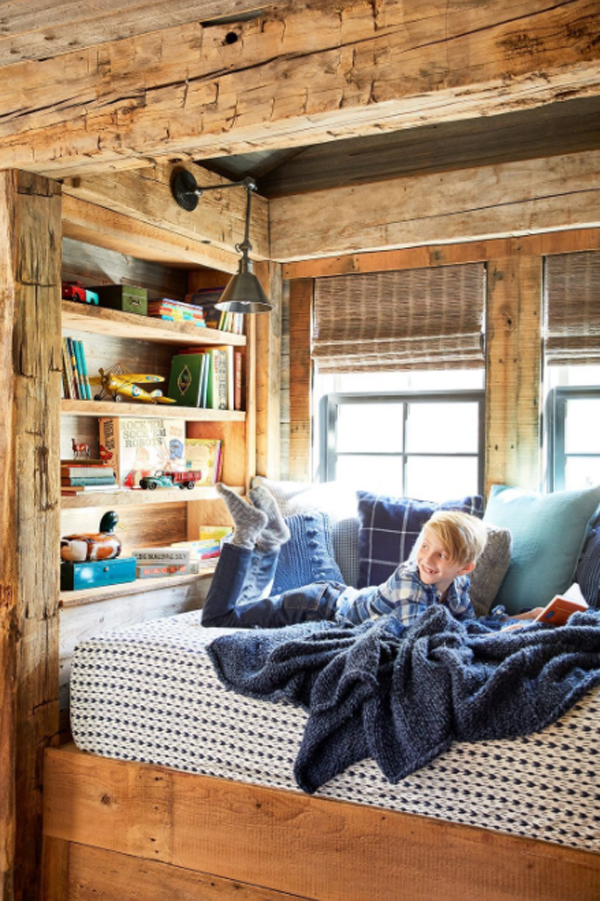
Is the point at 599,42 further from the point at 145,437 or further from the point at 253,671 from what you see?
the point at 145,437

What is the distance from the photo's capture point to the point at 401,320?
3.81 m

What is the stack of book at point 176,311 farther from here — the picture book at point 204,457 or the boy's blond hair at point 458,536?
the boy's blond hair at point 458,536

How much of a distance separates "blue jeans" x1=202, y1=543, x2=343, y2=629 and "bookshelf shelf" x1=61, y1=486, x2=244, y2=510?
534mm

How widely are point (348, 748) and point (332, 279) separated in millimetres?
2362

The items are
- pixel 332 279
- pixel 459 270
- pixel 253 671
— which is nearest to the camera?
pixel 253 671

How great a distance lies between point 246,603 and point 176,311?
4.46 feet

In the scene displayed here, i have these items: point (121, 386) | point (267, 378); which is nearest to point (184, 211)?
point (121, 386)

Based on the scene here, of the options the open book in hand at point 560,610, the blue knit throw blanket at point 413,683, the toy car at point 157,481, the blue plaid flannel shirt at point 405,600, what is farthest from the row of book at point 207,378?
the open book in hand at point 560,610

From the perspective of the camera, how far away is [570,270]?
3453mm

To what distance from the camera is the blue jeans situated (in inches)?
115

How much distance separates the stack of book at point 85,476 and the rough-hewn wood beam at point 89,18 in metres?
1.40

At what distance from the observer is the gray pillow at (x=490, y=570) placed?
2977mm

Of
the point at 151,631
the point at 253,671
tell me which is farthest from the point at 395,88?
the point at 151,631

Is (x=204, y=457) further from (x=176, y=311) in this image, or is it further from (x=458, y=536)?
(x=458, y=536)
